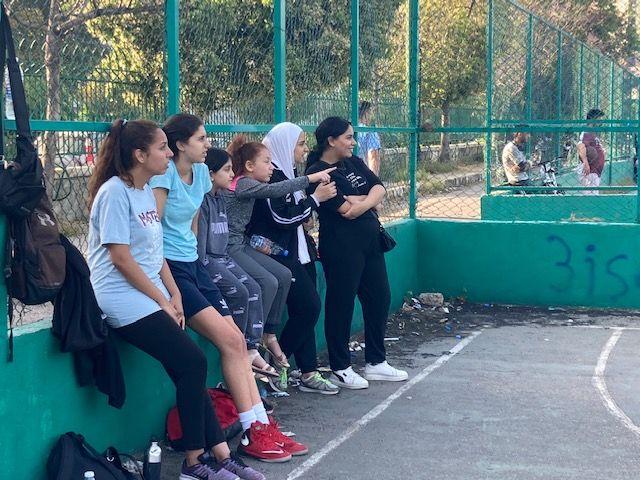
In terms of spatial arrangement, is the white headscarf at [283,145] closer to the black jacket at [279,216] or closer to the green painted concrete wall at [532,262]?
the black jacket at [279,216]

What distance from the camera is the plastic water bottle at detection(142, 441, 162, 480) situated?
4895mm

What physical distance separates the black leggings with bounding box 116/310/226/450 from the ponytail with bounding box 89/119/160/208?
67 centimetres

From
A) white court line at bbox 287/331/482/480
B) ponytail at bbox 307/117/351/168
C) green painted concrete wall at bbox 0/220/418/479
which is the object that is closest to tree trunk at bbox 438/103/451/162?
white court line at bbox 287/331/482/480

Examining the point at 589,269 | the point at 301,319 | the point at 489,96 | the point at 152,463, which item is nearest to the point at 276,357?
the point at 301,319

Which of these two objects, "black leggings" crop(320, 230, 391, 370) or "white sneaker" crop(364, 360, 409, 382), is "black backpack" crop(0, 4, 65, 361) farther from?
"white sneaker" crop(364, 360, 409, 382)

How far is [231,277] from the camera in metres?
6.19

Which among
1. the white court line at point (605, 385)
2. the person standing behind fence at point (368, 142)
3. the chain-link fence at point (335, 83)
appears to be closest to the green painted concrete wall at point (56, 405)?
the chain-link fence at point (335, 83)

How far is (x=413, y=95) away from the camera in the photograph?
35.9 feet

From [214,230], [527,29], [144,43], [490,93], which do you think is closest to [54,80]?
[144,43]

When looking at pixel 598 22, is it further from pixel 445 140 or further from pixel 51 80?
pixel 51 80

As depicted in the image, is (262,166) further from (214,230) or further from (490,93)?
(490,93)

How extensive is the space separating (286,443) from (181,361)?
3.12 feet

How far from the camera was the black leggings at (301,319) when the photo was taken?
6.94 meters

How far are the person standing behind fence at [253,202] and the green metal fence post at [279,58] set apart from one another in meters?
0.94
